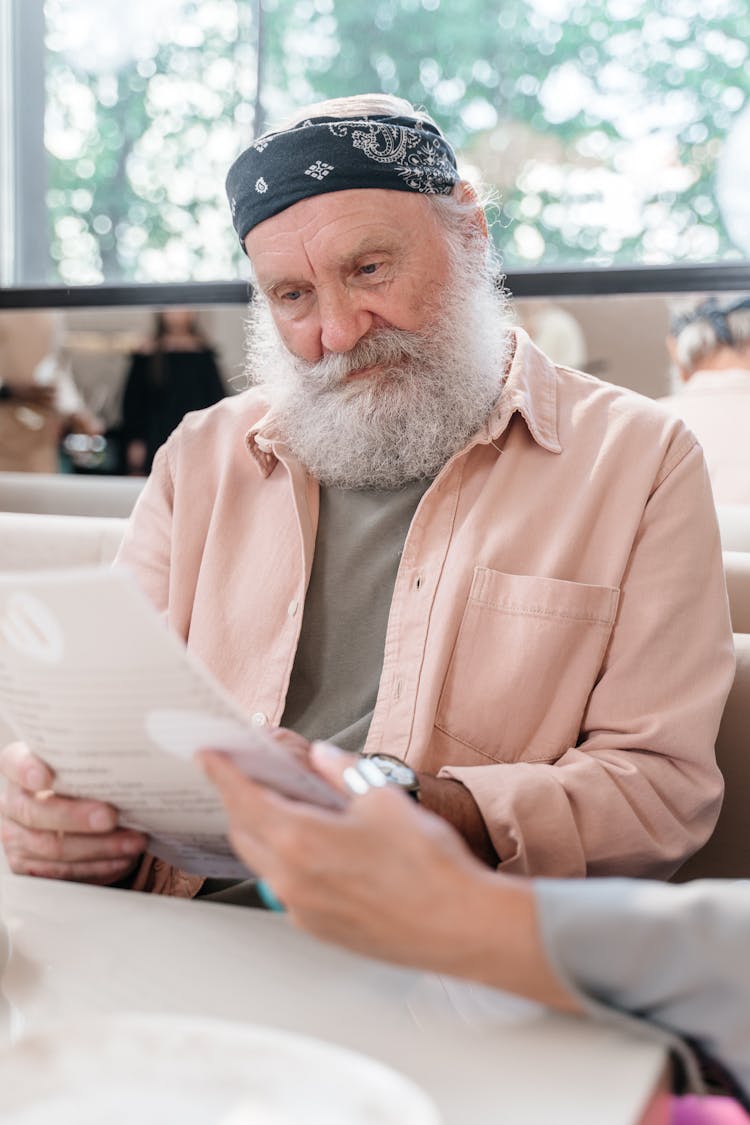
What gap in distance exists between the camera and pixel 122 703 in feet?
2.91

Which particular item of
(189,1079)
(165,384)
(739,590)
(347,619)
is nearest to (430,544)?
(347,619)

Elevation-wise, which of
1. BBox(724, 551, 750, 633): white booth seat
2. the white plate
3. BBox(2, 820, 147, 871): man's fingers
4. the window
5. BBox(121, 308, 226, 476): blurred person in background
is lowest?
BBox(2, 820, 147, 871): man's fingers

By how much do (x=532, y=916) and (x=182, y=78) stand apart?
4.72 meters

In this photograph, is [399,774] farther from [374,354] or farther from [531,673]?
[374,354]

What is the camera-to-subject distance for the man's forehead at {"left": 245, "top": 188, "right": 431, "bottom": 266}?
169 centimetres

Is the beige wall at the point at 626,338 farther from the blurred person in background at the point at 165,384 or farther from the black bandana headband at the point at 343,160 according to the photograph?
the black bandana headband at the point at 343,160

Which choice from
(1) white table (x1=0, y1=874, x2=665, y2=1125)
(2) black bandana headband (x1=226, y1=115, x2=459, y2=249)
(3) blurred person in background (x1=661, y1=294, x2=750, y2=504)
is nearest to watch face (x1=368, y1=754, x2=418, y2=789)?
(1) white table (x1=0, y1=874, x2=665, y2=1125)

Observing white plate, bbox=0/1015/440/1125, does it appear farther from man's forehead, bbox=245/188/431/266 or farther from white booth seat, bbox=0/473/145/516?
white booth seat, bbox=0/473/145/516

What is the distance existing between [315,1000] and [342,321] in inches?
43.1

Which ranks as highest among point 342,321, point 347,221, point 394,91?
point 394,91

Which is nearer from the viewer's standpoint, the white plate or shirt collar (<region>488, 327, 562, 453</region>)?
the white plate

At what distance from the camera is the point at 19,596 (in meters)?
0.85

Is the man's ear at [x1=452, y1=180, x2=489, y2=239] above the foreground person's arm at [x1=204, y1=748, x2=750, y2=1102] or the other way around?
above

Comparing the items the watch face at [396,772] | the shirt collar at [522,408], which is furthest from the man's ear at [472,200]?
the watch face at [396,772]
